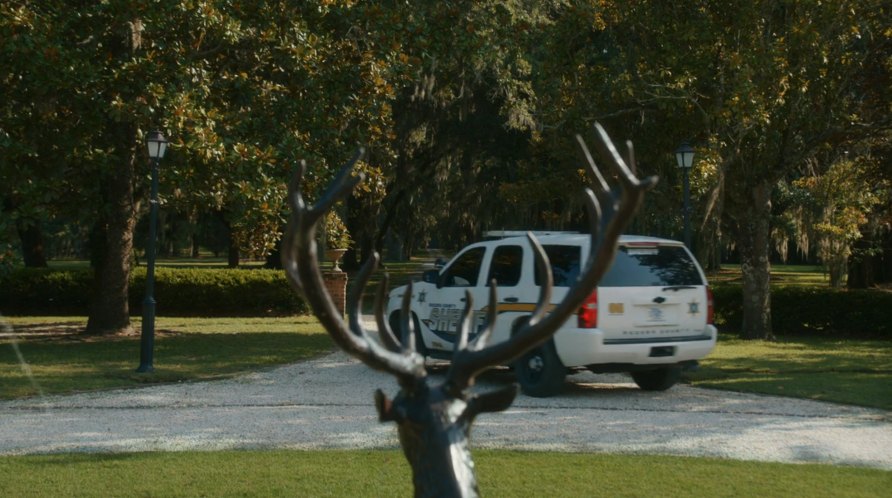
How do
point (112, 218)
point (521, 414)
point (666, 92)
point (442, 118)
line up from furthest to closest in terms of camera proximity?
1. point (442, 118)
2. point (112, 218)
3. point (666, 92)
4. point (521, 414)

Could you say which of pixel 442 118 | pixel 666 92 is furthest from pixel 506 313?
pixel 442 118

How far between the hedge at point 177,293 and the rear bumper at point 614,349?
52.8ft

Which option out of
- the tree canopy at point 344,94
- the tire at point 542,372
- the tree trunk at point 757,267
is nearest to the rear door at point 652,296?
the tire at point 542,372

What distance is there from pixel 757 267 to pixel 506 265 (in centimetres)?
907

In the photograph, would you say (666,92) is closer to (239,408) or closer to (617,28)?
(617,28)

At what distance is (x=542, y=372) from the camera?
1114cm

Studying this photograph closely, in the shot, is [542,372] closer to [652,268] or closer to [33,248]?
[652,268]

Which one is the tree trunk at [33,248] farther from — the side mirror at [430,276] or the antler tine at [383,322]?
the antler tine at [383,322]

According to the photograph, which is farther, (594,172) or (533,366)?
(533,366)

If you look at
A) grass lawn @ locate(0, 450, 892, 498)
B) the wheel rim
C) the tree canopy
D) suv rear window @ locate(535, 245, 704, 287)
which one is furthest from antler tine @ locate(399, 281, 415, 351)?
the tree canopy

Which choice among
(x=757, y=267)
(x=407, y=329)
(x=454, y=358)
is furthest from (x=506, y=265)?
(x=757, y=267)

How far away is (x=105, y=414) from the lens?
10.4 metres

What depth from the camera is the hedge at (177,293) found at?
26.0 metres

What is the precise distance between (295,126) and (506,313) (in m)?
8.19
